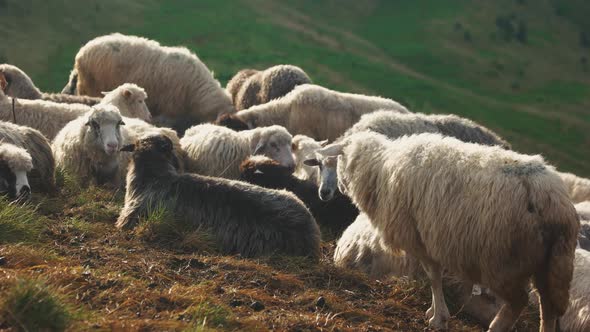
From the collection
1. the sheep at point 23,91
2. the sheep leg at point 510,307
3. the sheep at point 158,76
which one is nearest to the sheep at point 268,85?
the sheep at point 158,76

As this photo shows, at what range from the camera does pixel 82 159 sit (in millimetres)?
9391

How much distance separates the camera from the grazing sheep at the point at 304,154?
10281 millimetres

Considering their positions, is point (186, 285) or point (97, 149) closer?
point (186, 285)

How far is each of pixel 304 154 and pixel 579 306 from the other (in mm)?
4936

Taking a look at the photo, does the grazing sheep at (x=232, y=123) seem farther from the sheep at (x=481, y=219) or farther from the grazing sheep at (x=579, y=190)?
the sheep at (x=481, y=219)

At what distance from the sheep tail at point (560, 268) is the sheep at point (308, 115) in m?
7.75

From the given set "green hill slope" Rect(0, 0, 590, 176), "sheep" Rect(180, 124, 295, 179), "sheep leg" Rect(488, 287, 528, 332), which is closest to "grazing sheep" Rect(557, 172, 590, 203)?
"sheep" Rect(180, 124, 295, 179)

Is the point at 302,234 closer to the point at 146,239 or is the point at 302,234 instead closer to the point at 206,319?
the point at 146,239

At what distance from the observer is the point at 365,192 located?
6.60 m

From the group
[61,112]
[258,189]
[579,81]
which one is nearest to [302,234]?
[258,189]

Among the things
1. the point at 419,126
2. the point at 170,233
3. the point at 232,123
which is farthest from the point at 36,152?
the point at 419,126

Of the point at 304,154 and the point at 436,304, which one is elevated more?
the point at 436,304

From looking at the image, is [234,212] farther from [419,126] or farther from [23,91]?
[23,91]

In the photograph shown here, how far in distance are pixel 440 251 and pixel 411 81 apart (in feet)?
118
